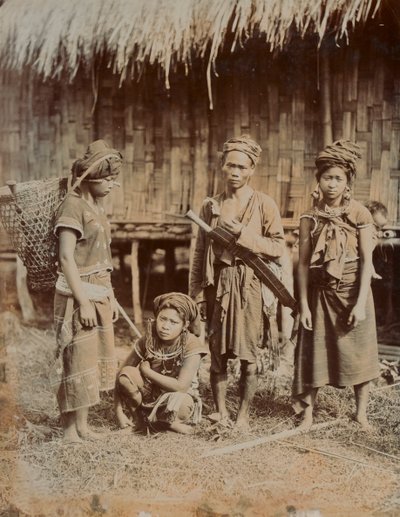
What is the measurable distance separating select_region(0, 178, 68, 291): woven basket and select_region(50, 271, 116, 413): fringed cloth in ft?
0.53

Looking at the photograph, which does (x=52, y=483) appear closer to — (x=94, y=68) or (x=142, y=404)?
(x=142, y=404)

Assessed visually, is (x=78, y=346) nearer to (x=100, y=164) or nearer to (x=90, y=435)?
(x=90, y=435)

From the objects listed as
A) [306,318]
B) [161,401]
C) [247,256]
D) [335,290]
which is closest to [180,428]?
[161,401]

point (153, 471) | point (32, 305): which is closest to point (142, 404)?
point (153, 471)

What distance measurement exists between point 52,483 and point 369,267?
2180 millimetres

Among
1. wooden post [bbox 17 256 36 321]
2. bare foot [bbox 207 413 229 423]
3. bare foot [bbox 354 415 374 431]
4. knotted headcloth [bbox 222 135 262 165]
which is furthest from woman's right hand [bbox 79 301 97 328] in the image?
wooden post [bbox 17 256 36 321]

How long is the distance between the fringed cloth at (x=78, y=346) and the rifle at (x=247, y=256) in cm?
67

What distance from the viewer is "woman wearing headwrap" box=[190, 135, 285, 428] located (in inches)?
153

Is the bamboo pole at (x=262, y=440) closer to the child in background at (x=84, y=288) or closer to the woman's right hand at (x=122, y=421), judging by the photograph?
the woman's right hand at (x=122, y=421)

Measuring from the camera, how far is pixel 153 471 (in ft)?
12.0

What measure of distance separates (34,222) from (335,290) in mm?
1817

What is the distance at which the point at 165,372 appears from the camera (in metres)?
3.96

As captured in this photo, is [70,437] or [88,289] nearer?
[88,289]

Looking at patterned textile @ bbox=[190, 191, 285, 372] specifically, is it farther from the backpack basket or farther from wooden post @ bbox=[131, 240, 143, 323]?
wooden post @ bbox=[131, 240, 143, 323]
